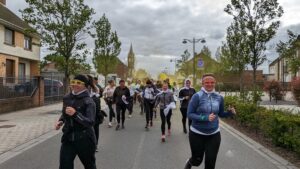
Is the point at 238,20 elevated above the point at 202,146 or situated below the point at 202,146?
above

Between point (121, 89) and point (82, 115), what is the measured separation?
9.37m

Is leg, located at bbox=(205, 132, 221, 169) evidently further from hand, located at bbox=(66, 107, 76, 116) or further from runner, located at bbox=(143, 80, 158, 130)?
runner, located at bbox=(143, 80, 158, 130)

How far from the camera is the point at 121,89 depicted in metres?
14.9

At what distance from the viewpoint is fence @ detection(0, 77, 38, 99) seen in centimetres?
2095

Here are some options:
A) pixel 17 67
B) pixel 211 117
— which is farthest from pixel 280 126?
pixel 17 67

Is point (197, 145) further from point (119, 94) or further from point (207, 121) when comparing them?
point (119, 94)

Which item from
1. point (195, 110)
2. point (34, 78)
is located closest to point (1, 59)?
point (34, 78)

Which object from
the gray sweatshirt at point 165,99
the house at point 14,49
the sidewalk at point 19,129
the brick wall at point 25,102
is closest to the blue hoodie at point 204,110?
the sidewalk at point 19,129

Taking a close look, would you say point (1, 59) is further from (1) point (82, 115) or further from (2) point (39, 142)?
(1) point (82, 115)

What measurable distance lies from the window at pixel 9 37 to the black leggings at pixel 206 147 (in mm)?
28161

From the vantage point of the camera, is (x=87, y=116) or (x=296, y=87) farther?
(x=296, y=87)

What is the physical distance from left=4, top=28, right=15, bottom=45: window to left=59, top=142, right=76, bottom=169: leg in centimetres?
2849

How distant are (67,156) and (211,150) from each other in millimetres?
2043

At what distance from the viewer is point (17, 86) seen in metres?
23.1
